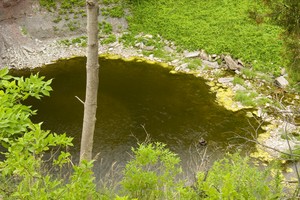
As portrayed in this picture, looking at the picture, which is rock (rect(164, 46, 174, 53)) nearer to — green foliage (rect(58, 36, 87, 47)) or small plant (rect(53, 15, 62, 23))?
green foliage (rect(58, 36, 87, 47))

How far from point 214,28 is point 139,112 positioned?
29.4ft

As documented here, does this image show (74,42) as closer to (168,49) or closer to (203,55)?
(168,49)

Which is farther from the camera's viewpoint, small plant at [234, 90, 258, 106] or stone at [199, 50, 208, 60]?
stone at [199, 50, 208, 60]

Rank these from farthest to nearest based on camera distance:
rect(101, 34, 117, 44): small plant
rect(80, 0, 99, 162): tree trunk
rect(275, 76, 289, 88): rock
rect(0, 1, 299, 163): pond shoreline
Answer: rect(101, 34, 117, 44): small plant, rect(0, 1, 299, 163): pond shoreline, rect(275, 76, 289, 88): rock, rect(80, 0, 99, 162): tree trunk

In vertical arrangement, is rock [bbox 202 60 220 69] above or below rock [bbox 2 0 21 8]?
below

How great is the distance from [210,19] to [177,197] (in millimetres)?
19180

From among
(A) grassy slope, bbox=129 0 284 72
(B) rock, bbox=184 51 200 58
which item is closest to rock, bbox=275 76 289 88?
(A) grassy slope, bbox=129 0 284 72

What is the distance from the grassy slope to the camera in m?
20.7

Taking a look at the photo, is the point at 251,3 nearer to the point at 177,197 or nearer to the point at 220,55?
the point at 220,55

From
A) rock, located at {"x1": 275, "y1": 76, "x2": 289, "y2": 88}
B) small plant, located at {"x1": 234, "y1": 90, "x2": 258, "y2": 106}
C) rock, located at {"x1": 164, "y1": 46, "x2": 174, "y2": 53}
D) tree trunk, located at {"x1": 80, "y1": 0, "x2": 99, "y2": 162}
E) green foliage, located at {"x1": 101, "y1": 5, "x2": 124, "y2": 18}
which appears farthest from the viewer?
green foliage, located at {"x1": 101, "y1": 5, "x2": 124, "y2": 18}

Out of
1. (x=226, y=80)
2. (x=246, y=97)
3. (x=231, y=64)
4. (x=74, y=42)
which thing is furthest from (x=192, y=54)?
(x=74, y=42)

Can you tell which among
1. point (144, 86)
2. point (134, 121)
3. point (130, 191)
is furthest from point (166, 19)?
point (130, 191)

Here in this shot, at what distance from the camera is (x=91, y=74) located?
6.00 meters

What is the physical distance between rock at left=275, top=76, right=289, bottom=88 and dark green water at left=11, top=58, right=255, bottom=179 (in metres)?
3.03
